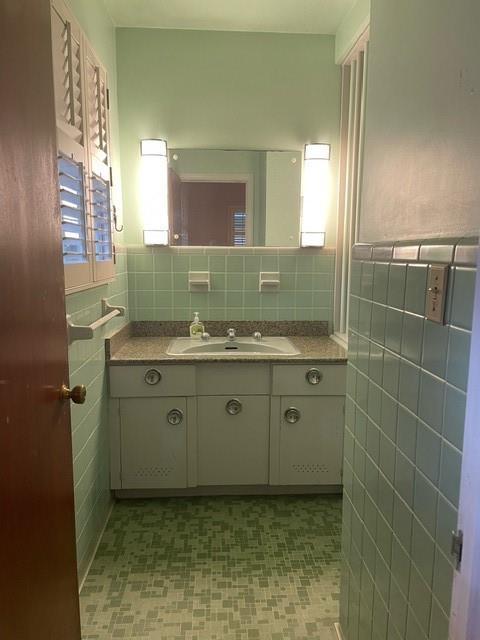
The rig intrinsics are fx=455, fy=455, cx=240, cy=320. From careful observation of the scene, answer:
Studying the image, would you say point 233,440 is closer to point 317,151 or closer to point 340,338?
point 340,338

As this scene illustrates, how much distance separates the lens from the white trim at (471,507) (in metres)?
0.70

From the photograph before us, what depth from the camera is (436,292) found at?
85cm

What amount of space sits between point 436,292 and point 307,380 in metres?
1.46

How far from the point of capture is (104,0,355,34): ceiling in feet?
7.22

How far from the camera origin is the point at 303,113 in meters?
2.56

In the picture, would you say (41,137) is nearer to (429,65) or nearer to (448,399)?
(429,65)

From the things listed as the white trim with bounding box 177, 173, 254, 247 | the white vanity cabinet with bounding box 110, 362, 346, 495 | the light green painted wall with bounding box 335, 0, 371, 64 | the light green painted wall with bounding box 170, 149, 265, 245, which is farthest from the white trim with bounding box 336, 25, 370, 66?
the white vanity cabinet with bounding box 110, 362, 346, 495

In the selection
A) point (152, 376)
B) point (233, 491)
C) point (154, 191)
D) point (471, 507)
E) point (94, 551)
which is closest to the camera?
point (471, 507)

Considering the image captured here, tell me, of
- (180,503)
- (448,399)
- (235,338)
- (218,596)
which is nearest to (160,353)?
(235,338)

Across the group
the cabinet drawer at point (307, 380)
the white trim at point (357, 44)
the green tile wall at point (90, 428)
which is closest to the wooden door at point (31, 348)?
the green tile wall at point (90, 428)

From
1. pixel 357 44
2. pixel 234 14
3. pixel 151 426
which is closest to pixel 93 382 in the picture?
pixel 151 426

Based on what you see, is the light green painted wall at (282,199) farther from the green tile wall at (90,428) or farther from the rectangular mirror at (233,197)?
the green tile wall at (90,428)

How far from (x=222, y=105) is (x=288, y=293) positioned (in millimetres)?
1123

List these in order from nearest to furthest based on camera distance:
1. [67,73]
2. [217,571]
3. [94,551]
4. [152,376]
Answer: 1. [67,73]
2. [217,571]
3. [94,551]
4. [152,376]
